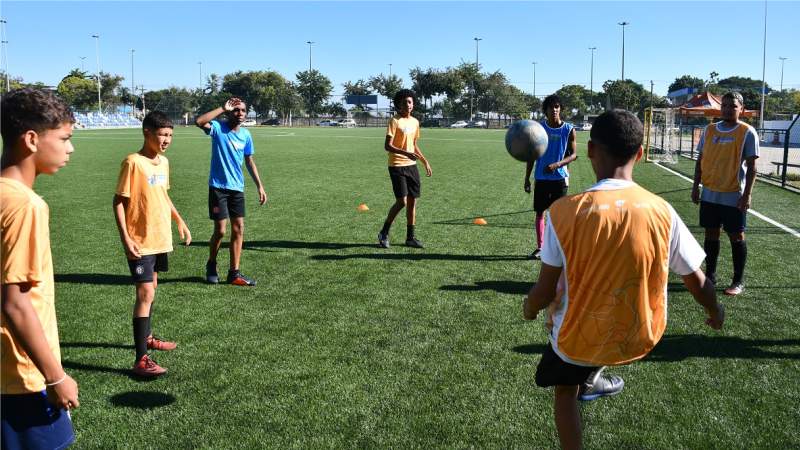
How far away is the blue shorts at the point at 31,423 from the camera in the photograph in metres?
2.33

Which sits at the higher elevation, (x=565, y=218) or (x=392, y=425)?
(x=565, y=218)

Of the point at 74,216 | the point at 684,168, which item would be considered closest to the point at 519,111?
the point at 684,168

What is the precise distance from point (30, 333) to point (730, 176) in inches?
262

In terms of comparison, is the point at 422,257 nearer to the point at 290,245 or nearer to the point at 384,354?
the point at 290,245

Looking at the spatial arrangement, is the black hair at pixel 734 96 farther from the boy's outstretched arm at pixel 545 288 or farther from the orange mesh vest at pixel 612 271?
the boy's outstretched arm at pixel 545 288

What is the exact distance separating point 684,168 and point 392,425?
2203 cm

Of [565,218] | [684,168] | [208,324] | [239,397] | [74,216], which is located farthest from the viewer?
[684,168]

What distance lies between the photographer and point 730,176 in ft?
21.8

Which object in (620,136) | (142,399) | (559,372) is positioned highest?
(620,136)

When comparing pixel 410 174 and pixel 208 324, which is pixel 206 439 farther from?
pixel 410 174

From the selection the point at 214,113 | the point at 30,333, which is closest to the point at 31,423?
the point at 30,333

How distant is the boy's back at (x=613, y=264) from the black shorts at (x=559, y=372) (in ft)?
0.25

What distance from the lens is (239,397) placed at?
4.29 meters

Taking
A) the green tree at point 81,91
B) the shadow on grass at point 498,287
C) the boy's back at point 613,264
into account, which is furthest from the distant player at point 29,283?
the green tree at point 81,91
